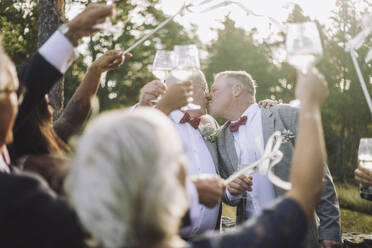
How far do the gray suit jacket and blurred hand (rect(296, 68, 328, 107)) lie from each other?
6.38ft

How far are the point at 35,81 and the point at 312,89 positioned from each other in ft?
5.15

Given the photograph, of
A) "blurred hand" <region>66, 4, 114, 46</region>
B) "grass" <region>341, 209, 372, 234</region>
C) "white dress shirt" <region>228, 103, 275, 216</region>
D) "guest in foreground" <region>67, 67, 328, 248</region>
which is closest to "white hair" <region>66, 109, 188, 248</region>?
"guest in foreground" <region>67, 67, 328, 248</region>

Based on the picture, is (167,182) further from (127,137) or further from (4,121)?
(4,121)

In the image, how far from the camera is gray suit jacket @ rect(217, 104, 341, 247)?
336 centimetres

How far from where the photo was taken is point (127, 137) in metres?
1.36

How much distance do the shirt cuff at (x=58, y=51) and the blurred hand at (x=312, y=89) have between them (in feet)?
4.78

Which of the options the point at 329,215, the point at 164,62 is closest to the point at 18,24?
the point at 164,62

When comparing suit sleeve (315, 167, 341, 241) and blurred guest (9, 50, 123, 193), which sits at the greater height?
blurred guest (9, 50, 123, 193)

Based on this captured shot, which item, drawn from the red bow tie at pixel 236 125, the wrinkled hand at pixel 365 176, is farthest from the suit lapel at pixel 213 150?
the wrinkled hand at pixel 365 176

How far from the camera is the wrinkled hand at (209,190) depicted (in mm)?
1975

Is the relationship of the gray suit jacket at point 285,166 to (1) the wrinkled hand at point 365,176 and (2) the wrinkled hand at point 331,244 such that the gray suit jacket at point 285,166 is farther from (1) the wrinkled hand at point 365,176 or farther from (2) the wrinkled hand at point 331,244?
(1) the wrinkled hand at point 365,176

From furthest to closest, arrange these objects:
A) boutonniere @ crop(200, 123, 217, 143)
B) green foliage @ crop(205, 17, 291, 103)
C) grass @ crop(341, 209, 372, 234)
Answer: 1. green foliage @ crop(205, 17, 291, 103)
2. grass @ crop(341, 209, 372, 234)
3. boutonniere @ crop(200, 123, 217, 143)

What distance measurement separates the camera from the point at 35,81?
6.97 feet

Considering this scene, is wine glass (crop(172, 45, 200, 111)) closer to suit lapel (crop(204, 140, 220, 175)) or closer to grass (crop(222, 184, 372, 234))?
suit lapel (crop(204, 140, 220, 175))
